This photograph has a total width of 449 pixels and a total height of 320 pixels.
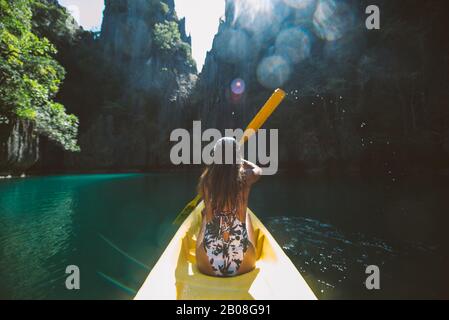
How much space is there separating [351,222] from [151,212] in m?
5.60

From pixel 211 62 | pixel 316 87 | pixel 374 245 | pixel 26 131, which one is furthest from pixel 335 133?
pixel 26 131

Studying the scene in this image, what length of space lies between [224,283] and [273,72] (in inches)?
1099

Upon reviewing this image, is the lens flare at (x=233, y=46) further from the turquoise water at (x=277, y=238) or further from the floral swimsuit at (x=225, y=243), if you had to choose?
the floral swimsuit at (x=225, y=243)

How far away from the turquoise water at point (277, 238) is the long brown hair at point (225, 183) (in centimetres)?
205

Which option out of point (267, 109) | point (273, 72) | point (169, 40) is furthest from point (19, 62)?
point (169, 40)

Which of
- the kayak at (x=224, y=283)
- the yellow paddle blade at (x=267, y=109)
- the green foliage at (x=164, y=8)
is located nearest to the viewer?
the kayak at (x=224, y=283)

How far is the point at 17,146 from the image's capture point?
1445 cm

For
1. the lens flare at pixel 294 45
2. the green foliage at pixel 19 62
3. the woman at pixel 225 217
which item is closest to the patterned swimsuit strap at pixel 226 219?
the woman at pixel 225 217

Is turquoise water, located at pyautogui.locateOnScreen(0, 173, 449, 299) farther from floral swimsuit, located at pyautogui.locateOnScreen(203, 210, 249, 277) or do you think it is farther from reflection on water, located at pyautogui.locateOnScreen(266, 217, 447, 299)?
floral swimsuit, located at pyautogui.locateOnScreen(203, 210, 249, 277)

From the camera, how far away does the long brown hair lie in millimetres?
2162

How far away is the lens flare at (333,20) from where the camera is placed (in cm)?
2430

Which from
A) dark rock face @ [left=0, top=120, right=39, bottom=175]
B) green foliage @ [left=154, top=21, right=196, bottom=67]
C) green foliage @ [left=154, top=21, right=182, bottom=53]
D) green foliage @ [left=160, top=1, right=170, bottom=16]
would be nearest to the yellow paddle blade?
dark rock face @ [left=0, top=120, right=39, bottom=175]

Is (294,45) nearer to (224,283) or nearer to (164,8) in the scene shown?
(164,8)

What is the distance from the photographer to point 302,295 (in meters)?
1.99
